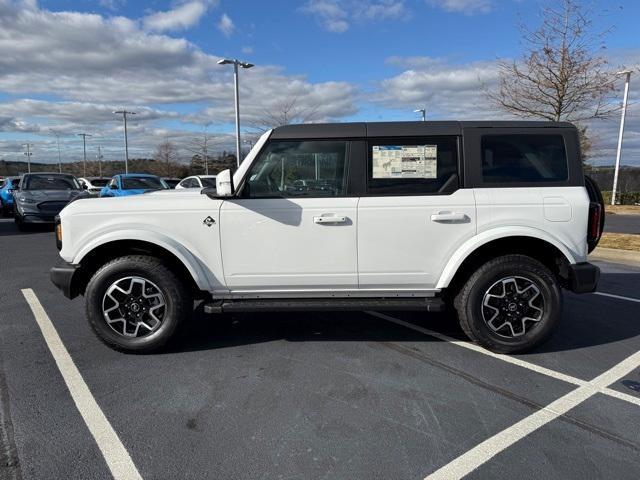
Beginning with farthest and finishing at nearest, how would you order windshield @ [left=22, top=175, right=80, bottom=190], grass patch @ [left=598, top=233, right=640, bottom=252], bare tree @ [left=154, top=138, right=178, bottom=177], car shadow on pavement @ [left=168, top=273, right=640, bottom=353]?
1. bare tree @ [left=154, top=138, right=178, bottom=177]
2. windshield @ [left=22, top=175, right=80, bottom=190]
3. grass patch @ [left=598, top=233, right=640, bottom=252]
4. car shadow on pavement @ [left=168, top=273, right=640, bottom=353]

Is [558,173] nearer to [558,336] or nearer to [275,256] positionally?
[558,336]

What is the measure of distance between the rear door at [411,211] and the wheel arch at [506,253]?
3.5 inches

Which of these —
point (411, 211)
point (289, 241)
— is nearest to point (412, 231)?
point (411, 211)

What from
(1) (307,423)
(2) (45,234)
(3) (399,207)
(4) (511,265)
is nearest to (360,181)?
(3) (399,207)

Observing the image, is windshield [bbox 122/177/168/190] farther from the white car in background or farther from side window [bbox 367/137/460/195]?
side window [bbox 367/137/460/195]

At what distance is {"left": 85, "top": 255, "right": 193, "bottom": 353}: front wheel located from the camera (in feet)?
12.9

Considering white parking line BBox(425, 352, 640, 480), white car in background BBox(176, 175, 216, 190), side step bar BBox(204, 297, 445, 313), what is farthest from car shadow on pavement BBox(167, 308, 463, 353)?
white car in background BBox(176, 175, 216, 190)

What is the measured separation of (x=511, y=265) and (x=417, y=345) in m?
1.08

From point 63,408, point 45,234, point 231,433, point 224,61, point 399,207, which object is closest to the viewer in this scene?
point 231,433

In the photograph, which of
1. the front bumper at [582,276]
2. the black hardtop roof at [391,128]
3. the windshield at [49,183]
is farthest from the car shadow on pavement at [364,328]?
the windshield at [49,183]

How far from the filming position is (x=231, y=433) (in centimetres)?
A: 284

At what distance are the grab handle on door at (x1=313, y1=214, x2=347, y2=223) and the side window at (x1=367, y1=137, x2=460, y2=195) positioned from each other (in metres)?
0.32

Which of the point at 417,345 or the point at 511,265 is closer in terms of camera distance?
the point at 511,265

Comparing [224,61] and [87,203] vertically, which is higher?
[224,61]
